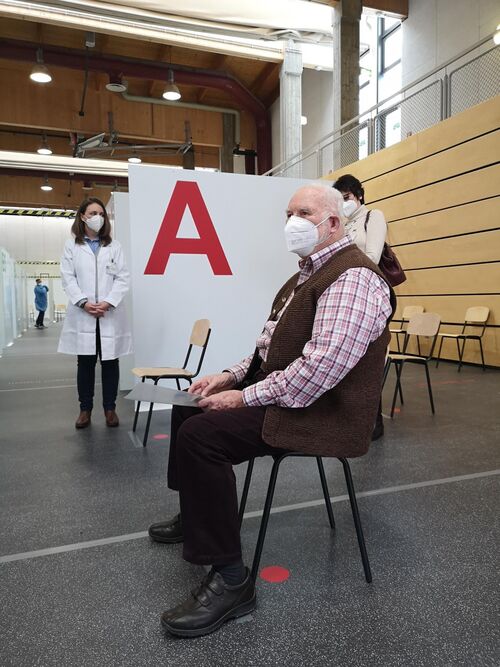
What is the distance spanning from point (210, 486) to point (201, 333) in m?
2.14

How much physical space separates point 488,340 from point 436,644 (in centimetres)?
513

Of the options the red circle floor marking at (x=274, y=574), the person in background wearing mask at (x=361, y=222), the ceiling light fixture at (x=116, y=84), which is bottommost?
the red circle floor marking at (x=274, y=574)

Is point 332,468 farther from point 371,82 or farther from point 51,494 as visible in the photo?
point 371,82

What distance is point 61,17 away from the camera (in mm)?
8000

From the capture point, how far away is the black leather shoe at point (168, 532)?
1.76 meters

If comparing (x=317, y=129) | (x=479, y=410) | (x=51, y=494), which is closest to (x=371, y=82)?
(x=317, y=129)

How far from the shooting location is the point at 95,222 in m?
3.24

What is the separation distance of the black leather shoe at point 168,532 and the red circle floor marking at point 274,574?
349 mm

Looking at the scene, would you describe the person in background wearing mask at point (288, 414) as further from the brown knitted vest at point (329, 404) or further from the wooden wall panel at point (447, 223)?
the wooden wall panel at point (447, 223)

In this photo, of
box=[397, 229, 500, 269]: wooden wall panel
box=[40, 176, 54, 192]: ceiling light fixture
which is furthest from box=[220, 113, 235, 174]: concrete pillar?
box=[397, 229, 500, 269]: wooden wall panel

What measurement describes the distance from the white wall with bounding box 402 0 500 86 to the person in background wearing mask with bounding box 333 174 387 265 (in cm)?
644

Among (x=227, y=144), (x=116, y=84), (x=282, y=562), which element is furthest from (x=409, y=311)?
(x=227, y=144)

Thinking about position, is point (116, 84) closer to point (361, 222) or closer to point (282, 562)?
point (361, 222)

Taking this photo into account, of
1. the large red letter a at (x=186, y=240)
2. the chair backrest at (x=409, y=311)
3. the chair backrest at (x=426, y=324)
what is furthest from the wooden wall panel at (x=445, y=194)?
the large red letter a at (x=186, y=240)
